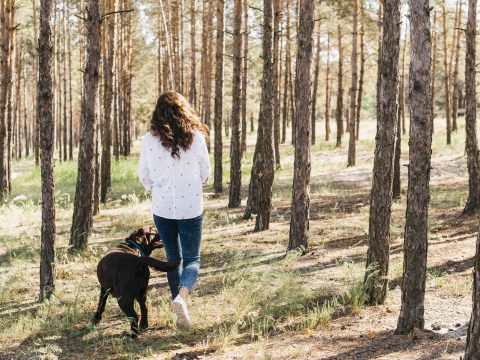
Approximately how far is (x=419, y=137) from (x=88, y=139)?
617 centimetres

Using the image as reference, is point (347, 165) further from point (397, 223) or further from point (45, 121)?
point (45, 121)

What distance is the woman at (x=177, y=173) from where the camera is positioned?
16.4 feet

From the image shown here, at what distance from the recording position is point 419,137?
4.71m

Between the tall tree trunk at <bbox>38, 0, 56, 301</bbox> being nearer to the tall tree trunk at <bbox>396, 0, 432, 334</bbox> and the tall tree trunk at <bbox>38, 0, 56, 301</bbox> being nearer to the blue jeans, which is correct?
the blue jeans

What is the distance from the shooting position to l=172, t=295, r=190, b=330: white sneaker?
4914 millimetres

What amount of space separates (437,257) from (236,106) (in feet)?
22.0

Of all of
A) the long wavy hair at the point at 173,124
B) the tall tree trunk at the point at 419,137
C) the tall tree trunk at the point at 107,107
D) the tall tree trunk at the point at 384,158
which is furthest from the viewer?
the tall tree trunk at the point at 107,107

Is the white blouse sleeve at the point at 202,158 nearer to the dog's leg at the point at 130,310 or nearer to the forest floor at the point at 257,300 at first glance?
the dog's leg at the point at 130,310

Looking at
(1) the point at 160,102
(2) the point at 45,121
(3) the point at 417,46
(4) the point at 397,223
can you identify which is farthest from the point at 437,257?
(2) the point at 45,121

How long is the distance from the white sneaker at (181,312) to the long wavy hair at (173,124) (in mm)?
1387

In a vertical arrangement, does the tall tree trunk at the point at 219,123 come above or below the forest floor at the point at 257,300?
above

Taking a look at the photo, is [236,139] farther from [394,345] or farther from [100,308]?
[394,345]

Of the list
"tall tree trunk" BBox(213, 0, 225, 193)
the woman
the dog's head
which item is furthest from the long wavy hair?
"tall tree trunk" BBox(213, 0, 225, 193)

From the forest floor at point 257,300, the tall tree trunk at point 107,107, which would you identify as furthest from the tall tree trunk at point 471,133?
the tall tree trunk at point 107,107
